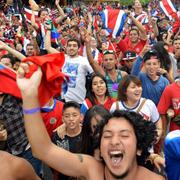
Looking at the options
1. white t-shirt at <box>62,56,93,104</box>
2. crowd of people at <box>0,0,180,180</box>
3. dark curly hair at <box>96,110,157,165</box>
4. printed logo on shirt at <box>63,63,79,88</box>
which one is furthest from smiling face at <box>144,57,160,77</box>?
dark curly hair at <box>96,110,157,165</box>

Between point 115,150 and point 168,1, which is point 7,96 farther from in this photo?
point 168,1

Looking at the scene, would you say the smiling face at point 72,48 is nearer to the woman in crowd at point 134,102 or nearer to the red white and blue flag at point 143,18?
the woman in crowd at point 134,102

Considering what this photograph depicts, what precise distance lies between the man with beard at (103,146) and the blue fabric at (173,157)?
0.46ft

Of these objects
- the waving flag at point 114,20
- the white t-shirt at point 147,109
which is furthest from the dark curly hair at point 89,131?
the waving flag at point 114,20

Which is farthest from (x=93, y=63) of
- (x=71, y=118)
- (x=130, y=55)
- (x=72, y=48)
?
(x=71, y=118)

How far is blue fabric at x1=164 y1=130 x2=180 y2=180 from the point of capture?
2.68m

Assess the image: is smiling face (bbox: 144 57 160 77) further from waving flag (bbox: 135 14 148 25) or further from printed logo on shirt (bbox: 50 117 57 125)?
waving flag (bbox: 135 14 148 25)

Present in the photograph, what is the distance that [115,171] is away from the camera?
250cm

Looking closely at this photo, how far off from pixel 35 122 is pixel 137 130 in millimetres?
599

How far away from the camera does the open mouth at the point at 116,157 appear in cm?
247

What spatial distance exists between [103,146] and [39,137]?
364 millimetres

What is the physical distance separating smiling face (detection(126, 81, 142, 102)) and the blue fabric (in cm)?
176

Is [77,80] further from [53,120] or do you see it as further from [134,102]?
[134,102]

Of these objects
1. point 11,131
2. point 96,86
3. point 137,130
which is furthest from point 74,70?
point 137,130
